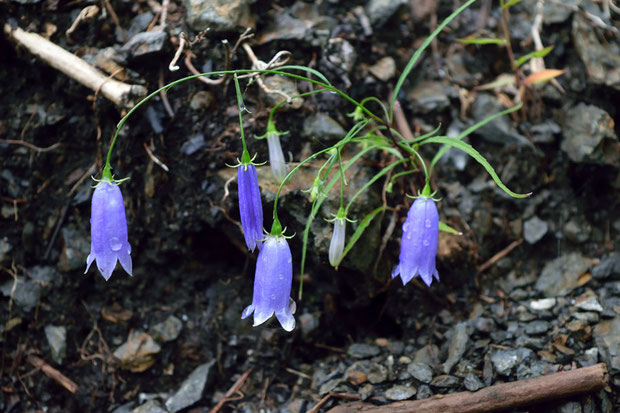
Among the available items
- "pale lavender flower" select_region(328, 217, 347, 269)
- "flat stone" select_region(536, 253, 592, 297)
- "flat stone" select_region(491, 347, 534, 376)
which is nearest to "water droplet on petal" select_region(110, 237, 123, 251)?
"pale lavender flower" select_region(328, 217, 347, 269)

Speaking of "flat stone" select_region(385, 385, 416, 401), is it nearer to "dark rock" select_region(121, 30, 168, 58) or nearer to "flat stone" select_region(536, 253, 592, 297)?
"flat stone" select_region(536, 253, 592, 297)

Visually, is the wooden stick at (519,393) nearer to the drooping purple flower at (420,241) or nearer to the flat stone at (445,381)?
the flat stone at (445,381)

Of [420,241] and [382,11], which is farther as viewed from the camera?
[382,11]

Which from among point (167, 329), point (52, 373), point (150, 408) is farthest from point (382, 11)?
point (52, 373)

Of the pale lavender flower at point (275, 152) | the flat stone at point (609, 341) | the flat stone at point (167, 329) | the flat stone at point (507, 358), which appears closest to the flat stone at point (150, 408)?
the flat stone at point (167, 329)

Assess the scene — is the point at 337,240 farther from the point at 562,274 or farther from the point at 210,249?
the point at 562,274
